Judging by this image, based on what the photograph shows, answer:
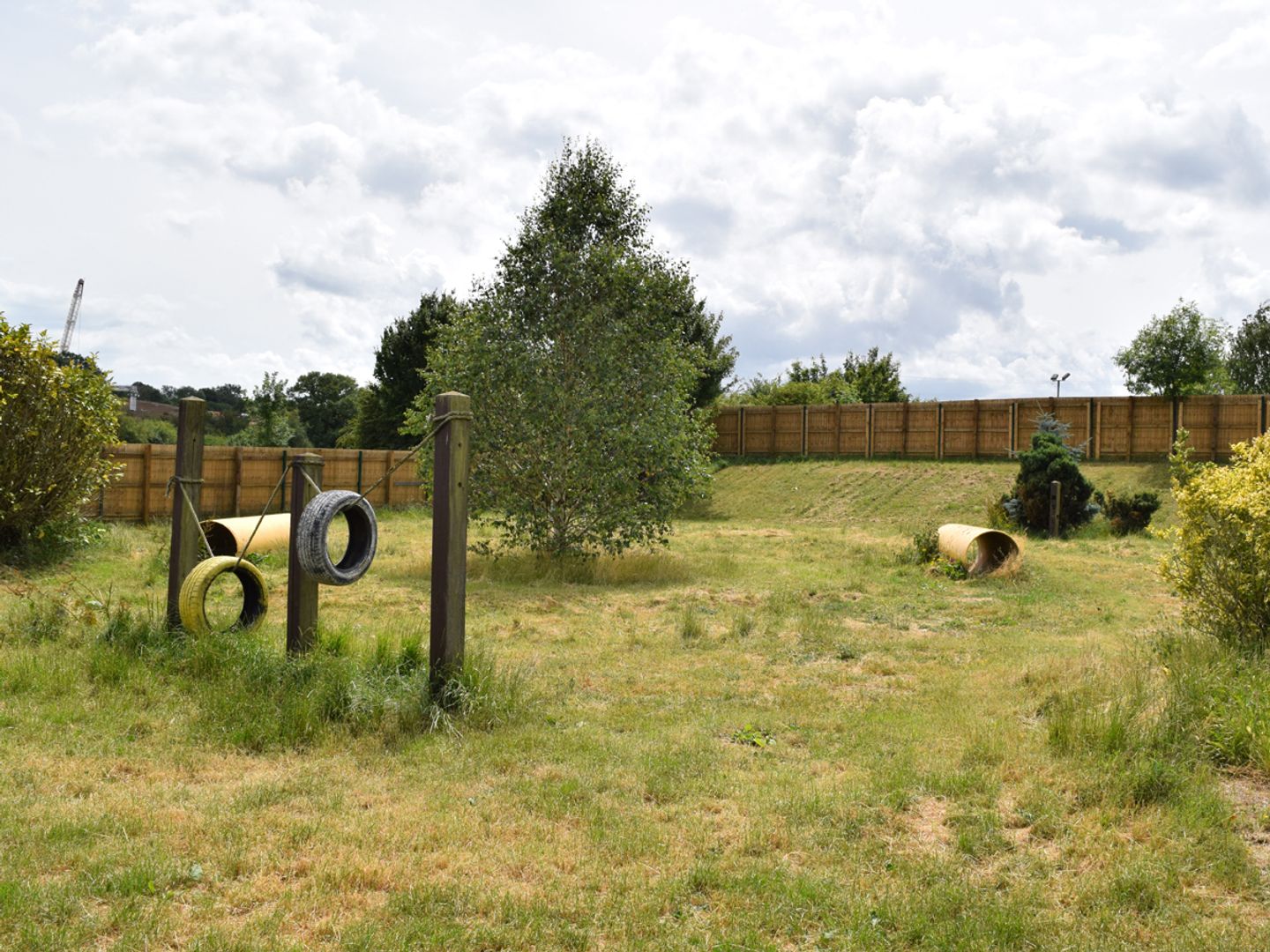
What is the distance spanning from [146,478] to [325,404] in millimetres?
47421

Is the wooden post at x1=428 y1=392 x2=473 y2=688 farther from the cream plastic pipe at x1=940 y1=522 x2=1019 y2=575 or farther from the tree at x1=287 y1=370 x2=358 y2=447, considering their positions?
the tree at x1=287 y1=370 x2=358 y2=447

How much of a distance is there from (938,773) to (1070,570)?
11.3m

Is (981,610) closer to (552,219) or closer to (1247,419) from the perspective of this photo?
(552,219)

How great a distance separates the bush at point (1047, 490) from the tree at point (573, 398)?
950cm

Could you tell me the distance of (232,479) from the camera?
23375mm

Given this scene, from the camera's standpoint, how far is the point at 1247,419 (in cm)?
2781

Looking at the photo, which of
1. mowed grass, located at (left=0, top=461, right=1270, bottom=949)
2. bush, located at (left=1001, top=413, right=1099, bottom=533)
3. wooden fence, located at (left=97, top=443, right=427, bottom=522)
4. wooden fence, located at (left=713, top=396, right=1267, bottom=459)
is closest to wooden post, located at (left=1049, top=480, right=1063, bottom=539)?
bush, located at (left=1001, top=413, right=1099, bottom=533)

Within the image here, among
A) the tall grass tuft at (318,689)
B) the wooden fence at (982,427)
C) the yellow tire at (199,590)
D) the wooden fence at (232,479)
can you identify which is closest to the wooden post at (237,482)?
the wooden fence at (232,479)

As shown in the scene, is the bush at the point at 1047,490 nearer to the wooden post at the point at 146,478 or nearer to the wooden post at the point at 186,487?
the wooden post at the point at 186,487

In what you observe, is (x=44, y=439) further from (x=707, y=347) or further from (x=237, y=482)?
(x=707, y=347)

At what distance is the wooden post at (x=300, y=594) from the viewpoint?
7.17 metres

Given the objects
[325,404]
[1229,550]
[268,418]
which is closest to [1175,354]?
[1229,550]

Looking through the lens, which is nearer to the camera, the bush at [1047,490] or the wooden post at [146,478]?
the bush at [1047,490]

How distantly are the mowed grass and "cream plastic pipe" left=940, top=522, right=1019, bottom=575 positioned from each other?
5.18 m
